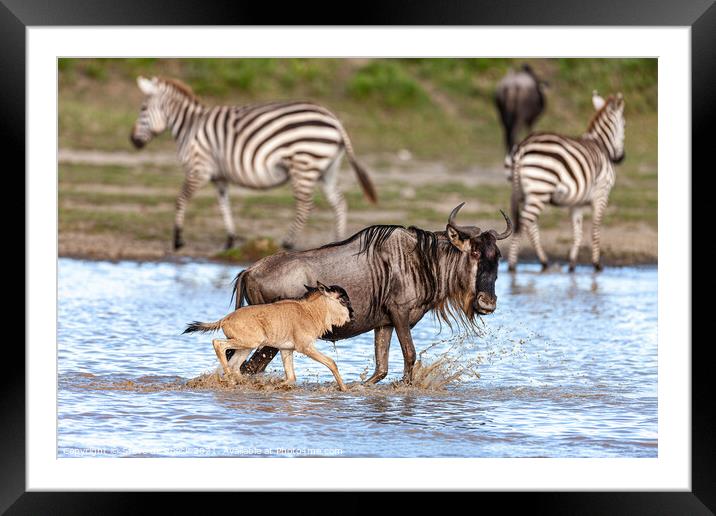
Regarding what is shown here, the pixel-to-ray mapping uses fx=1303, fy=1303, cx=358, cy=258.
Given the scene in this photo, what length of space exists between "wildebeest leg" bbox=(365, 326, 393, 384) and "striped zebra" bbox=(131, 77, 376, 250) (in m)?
5.63

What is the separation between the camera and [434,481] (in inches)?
241

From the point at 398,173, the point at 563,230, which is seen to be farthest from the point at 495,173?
the point at 563,230

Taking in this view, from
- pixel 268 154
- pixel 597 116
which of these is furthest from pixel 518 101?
pixel 268 154

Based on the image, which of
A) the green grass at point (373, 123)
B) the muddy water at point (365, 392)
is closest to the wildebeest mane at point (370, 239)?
the muddy water at point (365, 392)

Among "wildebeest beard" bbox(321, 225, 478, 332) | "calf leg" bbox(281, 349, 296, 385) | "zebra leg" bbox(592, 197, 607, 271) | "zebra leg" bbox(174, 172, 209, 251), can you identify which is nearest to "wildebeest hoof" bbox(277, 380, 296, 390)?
"calf leg" bbox(281, 349, 296, 385)

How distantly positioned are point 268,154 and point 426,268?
6208 mm

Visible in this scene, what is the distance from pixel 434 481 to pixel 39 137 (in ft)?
8.20

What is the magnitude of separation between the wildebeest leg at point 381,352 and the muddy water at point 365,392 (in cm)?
10

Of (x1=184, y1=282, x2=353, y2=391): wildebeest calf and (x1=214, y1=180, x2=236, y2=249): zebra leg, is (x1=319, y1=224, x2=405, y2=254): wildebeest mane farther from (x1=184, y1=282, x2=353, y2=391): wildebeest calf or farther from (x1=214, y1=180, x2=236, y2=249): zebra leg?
(x1=214, y1=180, x2=236, y2=249): zebra leg

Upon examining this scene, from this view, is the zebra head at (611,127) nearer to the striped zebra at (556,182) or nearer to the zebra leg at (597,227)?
the striped zebra at (556,182)

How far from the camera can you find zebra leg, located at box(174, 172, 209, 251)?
1364cm
